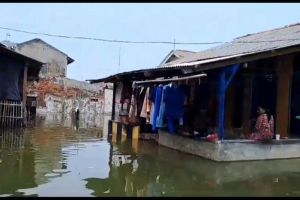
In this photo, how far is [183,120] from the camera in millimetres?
13906

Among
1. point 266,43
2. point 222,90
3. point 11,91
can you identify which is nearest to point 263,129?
point 222,90

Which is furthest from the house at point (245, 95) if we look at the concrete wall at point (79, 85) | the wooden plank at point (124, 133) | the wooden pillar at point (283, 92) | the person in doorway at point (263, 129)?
the concrete wall at point (79, 85)

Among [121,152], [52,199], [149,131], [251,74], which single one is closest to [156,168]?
[121,152]

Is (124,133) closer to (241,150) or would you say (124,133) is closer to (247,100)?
(247,100)

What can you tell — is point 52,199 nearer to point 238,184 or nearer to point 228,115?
point 238,184

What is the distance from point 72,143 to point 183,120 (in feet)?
13.2

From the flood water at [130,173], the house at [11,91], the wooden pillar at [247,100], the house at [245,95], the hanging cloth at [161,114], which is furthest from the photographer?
the house at [11,91]

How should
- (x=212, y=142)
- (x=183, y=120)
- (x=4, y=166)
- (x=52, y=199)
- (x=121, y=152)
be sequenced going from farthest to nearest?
(x=183, y=120) < (x=121, y=152) < (x=212, y=142) < (x=4, y=166) < (x=52, y=199)

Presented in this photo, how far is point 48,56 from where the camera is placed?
45781mm

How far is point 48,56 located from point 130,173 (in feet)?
126

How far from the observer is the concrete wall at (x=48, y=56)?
45.2 m

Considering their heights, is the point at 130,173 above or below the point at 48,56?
below

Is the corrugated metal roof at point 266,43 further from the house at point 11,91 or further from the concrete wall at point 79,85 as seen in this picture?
the concrete wall at point 79,85

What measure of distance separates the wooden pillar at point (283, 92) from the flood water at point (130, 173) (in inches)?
63.3
